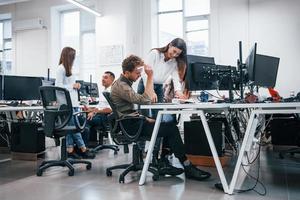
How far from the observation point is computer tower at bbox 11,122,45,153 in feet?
11.6

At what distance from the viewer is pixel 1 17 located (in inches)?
317

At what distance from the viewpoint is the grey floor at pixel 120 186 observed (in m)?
2.08

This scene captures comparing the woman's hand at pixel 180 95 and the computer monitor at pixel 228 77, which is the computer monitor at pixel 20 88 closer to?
the woman's hand at pixel 180 95

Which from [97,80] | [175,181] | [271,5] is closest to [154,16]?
[97,80]

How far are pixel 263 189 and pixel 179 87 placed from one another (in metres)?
1.16

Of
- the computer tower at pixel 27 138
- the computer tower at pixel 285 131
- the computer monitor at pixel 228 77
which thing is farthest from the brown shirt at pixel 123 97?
the computer tower at pixel 285 131

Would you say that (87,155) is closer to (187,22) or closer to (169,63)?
(169,63)

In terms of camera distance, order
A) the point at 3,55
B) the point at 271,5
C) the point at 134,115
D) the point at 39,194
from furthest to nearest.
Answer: the point at 3,55
the point at 271,5
the point at 134,115
the point at 39,194

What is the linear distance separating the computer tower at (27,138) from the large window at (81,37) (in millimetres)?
3482

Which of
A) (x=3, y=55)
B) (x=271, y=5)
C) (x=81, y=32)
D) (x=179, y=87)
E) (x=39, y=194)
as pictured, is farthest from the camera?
(x=3, y=55)

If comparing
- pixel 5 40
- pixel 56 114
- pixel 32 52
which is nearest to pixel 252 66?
pixel 56 114

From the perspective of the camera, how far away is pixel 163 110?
2.26 m

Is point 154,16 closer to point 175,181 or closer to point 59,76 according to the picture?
point 59,76

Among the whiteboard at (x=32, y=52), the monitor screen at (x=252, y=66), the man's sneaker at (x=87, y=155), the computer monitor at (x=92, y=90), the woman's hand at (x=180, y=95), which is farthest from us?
the whiteboard at (x=32, y=52)
